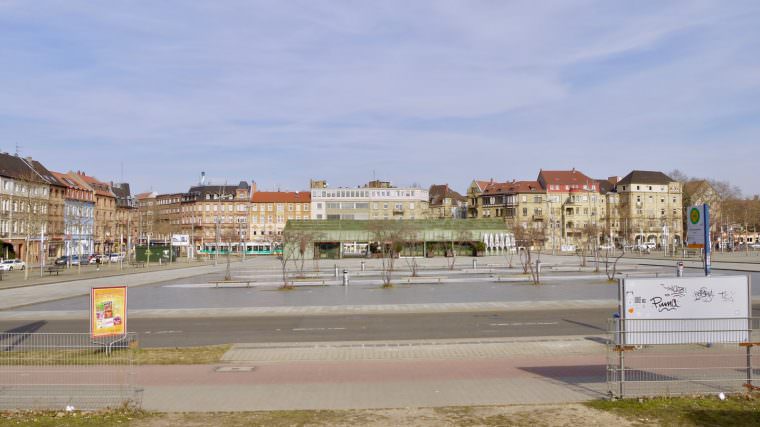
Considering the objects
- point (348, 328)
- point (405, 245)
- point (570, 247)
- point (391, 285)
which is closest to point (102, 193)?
point (405, 245)

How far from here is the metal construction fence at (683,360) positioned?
1021 cm

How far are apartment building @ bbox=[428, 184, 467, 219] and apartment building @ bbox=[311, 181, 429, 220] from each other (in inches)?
1075

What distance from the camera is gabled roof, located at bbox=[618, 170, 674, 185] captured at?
131 metres

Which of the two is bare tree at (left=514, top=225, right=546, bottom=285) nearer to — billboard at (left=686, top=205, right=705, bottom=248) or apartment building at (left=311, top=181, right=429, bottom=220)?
billboard at (left=686, top=205, right=705, bottom=248)

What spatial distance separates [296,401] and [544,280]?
31.6 meters

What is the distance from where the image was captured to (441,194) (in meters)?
163

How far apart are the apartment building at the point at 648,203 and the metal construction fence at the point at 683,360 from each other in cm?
12286

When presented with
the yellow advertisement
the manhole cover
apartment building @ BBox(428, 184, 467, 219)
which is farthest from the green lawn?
apartment building @ BBox(428, 184, 467, 219)

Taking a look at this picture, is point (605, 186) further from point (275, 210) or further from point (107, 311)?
point (107, 311)

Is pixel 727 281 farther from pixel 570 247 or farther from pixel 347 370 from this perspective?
pixel 570 247

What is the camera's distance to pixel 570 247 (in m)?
114

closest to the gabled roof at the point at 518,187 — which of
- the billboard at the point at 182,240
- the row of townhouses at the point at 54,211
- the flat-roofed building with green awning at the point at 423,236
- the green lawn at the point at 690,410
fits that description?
the flat-roofed building with green awning at the point at 423,236

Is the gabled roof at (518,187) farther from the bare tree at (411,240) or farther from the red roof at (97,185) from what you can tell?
the red roof at (97,185)

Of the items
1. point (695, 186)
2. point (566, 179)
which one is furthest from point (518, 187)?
point (695, 186)
